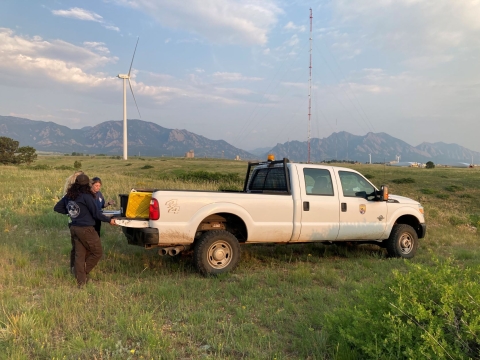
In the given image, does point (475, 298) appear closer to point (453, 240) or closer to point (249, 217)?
point (249, 217)

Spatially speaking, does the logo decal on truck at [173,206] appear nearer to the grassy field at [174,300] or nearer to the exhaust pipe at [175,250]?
the exhaust pipe at [175,250]

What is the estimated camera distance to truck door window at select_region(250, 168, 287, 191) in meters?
7.42

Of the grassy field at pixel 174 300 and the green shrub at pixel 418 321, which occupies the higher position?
the green shrub at pixel 418 321

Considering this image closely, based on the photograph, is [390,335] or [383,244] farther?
[383,244]

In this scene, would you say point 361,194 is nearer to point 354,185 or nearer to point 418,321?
point 354,185

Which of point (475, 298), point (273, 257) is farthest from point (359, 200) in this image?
→ point (475, 298)

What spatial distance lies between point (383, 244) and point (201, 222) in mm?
4106

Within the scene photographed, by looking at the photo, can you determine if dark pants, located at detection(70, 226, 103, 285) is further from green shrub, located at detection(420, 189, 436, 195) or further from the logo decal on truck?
green shrub, located at detection(420, 189, 436, 195)

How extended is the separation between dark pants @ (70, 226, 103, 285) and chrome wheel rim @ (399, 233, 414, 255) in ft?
19.5

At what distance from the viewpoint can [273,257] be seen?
26.3 feet

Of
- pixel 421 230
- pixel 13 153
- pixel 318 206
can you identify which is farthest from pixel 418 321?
pixel 13 153

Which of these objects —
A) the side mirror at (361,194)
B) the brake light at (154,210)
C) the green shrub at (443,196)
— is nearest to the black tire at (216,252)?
the brake light at (154,210)

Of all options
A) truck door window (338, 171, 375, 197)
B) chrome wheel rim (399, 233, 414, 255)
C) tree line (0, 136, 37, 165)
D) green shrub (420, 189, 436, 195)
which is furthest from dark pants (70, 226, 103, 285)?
tree line (0, 136, 37, 165)

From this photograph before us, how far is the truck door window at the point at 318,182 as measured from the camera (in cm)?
729
